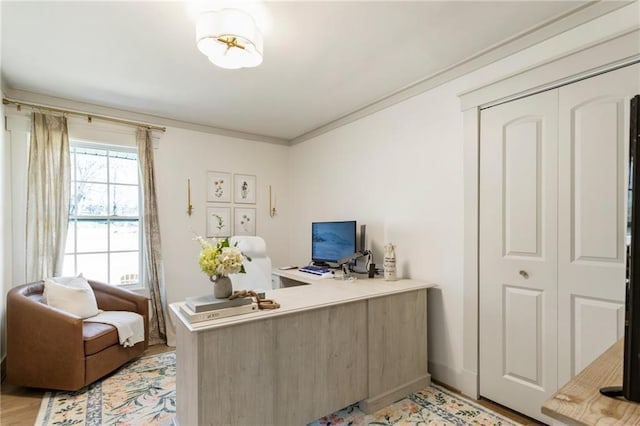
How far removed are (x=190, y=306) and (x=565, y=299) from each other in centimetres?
220

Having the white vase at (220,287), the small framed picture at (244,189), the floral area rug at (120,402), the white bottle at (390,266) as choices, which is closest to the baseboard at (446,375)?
the white bottle at (390,266)

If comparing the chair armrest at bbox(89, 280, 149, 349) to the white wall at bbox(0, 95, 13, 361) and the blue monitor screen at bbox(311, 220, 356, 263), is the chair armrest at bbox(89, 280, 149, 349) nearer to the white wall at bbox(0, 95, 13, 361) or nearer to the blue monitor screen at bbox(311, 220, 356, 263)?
the white wall at bbox(0, 95, 13, 361)

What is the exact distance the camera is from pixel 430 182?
8.87 ft

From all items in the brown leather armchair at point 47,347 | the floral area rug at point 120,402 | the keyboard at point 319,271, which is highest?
the keyboard at point 319,271

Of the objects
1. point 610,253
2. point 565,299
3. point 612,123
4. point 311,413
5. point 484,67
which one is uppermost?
point 484,67

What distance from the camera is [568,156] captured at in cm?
193

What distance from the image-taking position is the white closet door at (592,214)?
1.73 m

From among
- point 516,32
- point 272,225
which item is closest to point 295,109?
point 272,225

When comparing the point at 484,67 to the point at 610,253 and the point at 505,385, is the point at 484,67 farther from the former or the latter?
the point at 505,385

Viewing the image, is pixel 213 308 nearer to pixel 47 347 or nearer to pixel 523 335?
pixel 47 347

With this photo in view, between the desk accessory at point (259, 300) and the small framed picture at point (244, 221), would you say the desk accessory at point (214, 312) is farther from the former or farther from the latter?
the small framed picture at point (244, 221)

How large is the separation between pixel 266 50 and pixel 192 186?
7.05 ft

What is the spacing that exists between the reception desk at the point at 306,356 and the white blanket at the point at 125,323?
1202mm

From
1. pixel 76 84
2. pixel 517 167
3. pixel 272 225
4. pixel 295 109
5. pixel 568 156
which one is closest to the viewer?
pixel 568 156
